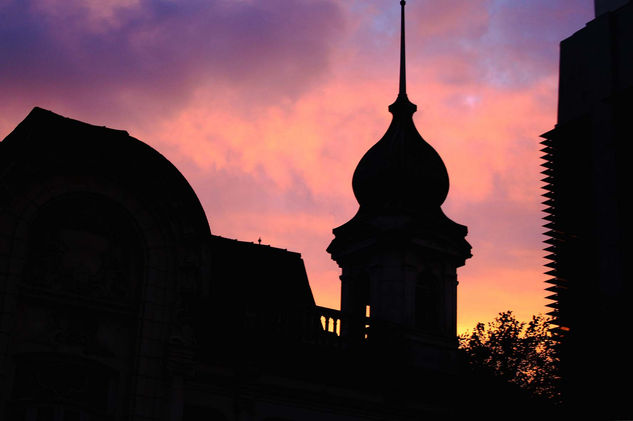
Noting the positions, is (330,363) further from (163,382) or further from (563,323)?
(563,323)

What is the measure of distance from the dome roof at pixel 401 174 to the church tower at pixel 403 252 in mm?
32

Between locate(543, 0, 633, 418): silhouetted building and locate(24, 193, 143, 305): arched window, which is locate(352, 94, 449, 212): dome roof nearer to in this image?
locate(543, 0, 633, 418): silhouetted building

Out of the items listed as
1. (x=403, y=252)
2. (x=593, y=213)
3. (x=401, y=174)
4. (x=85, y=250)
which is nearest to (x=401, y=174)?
(x=401, y=174)

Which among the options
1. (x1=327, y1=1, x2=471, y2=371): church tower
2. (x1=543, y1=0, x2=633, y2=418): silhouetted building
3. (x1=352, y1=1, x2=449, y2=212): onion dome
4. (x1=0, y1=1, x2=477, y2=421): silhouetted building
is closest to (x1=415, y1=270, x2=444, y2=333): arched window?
(x1=327, y1=1, x2=471, y2=371): church tower

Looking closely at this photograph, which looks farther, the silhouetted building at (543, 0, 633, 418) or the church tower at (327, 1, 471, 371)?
the silhouetted building at (543, 0, 633, 418)

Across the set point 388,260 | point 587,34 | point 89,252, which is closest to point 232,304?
point 89,252

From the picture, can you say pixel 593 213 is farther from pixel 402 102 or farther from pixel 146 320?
pixel 146 320

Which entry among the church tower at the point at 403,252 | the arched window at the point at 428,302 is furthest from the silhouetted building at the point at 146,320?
the arched window at the point at 428,302

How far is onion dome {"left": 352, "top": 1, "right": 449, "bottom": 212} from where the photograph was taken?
39406 millimetres

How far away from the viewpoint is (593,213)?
4428 centimetres

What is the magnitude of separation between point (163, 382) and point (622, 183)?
68.6 feet

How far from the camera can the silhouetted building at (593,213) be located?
3900 centimetres

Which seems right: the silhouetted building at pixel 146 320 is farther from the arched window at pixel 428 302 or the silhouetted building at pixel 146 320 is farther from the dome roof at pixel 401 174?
the dome roof at pixel 401 174

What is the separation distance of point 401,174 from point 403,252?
9.42ft
